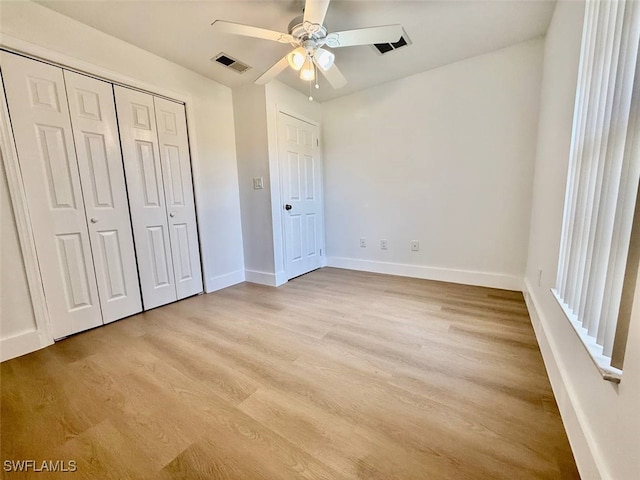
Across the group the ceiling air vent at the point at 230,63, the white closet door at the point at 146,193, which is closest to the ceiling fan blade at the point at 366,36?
the ceiling air vent at the point at 230,63

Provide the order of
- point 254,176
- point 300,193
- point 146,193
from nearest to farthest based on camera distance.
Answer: point 146,193 < point 254,176 < point 300,193

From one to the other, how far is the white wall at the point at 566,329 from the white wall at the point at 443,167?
0.80 feet

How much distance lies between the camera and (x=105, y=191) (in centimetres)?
200

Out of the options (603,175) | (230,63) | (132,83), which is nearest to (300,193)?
(230,63)

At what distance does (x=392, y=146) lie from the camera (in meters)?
3.00

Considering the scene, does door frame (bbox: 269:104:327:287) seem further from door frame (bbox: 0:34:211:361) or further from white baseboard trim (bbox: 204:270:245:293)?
door frame (bbox: 0:34:211:361)

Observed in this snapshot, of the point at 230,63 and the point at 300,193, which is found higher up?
the point at 230,63

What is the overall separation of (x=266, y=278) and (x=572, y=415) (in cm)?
261

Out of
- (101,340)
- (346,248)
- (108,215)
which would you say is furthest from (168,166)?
(346,248)

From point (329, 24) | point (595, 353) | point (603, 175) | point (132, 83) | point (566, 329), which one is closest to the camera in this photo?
point (595, 353)

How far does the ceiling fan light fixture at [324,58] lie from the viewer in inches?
68.7

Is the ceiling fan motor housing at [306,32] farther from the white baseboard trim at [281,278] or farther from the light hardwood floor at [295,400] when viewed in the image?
the white baseboard trim at [281,278]

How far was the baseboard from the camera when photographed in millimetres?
2928

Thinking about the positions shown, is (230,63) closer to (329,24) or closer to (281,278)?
(329,24)
